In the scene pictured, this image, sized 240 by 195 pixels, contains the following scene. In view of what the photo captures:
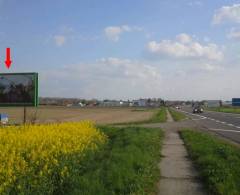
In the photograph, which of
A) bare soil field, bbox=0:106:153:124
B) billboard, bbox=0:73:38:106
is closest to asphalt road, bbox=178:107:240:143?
bare soil field, bbox=0:106:153:124

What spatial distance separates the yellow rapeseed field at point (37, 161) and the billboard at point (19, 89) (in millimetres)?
7072

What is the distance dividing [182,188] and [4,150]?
3.52 metres

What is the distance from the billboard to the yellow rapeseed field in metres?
7.07

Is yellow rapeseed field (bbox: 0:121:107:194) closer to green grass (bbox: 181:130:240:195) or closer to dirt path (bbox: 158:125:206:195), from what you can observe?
dirt path (bbox: 158:125:206:195)

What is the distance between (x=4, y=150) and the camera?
29.4 feet

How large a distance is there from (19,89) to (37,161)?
11.2 meters

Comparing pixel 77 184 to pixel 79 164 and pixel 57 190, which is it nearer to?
pixel 57 190

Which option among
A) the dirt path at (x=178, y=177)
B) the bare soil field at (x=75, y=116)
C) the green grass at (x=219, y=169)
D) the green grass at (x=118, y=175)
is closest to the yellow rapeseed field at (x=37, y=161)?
the green grass at (x=118, y=175)

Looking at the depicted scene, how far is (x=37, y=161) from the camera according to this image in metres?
8.84

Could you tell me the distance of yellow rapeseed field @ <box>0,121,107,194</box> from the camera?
7.67 m

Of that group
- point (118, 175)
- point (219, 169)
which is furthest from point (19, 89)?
point (118, 175)

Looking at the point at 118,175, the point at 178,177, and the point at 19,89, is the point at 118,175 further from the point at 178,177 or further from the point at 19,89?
the point at 19,89

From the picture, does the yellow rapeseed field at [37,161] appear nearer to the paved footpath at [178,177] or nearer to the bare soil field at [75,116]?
the paved footpath at [178,177]

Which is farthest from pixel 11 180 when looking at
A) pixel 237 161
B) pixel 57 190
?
pixel 237 161
